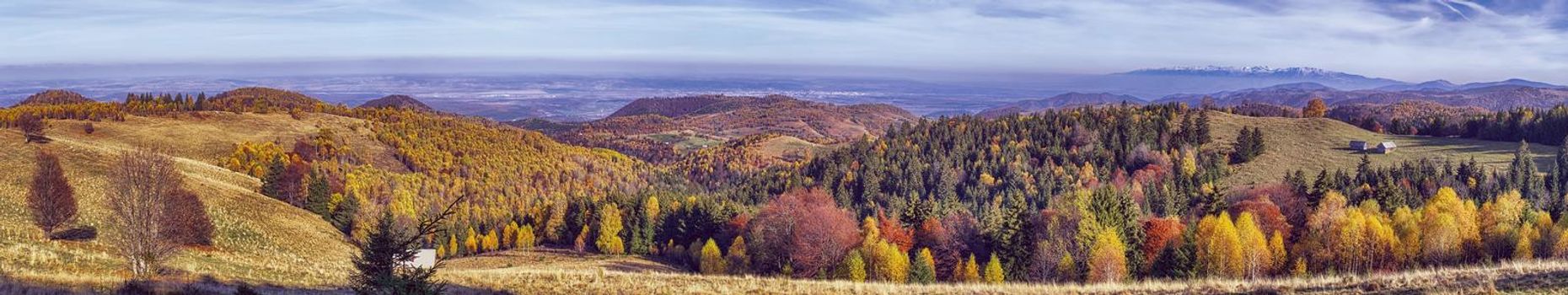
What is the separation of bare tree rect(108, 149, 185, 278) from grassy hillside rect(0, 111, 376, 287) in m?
0.86

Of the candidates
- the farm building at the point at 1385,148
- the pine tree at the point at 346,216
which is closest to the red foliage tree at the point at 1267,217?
the farm building at the point at 1385,148

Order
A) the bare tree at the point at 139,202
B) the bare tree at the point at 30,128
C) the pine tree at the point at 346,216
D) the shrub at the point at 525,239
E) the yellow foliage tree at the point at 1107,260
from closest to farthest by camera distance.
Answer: the bare tree at the point at 139,202
the yellow foliage tree at the point at 1107,260
the bare tree at the point at 30,128
the pine tree at the point at 346,216
the shrub at the point at 525,239

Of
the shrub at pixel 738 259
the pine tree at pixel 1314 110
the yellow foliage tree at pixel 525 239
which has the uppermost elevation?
the pine tree at pixel 1314 110

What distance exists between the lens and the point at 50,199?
36.1m

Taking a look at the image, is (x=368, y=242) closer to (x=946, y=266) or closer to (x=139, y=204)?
(x=139, y=204)

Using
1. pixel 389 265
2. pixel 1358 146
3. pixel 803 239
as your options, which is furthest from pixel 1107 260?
pixel 1358 146

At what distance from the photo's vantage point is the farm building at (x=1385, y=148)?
11094cm

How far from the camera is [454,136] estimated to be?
190625mm

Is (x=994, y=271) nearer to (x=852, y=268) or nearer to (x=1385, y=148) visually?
(x=852, y=268)

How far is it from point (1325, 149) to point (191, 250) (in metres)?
130

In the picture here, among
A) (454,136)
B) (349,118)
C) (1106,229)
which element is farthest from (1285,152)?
(349,118)

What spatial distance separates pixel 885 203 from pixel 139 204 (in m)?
99.5

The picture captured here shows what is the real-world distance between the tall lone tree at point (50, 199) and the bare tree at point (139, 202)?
520 inches

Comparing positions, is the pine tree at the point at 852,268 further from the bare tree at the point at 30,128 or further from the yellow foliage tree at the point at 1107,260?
the bare tree at the point at 30,128
